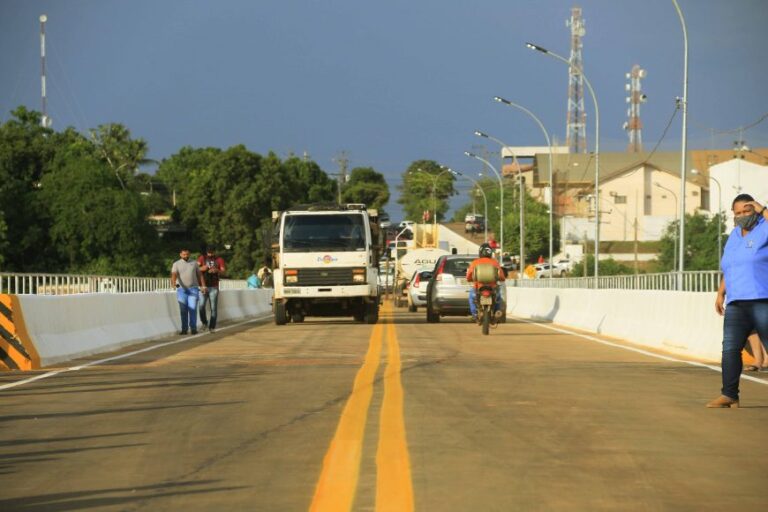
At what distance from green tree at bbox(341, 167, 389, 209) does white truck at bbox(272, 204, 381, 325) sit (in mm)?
144827

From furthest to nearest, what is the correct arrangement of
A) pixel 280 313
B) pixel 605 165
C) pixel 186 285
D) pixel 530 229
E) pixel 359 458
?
pixel 605 165 < pixel 530 229 < pixel 280 313 < pixel 186 285 < pixel 359 458

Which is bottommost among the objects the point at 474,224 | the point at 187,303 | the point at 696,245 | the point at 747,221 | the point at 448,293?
the point at 187,303

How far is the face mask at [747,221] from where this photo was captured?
41.7ft

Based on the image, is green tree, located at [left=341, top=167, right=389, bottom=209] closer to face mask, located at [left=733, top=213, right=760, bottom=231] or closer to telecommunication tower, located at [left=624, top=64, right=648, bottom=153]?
telecommunication tower, located at [left=624, top=64, right=648, bottom=153]

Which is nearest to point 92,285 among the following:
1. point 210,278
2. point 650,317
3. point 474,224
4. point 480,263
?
point 210,278

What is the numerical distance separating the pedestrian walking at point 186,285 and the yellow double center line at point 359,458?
628 inches

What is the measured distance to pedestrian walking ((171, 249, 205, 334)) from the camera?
30.1 metres

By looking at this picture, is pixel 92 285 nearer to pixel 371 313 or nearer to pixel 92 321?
pixel 371 313

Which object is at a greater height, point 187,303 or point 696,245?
point 696,245

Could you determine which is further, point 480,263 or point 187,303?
point 187,303

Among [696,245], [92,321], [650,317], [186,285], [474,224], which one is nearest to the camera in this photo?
[92,321]

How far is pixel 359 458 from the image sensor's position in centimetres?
917

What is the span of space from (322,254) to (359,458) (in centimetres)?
2657

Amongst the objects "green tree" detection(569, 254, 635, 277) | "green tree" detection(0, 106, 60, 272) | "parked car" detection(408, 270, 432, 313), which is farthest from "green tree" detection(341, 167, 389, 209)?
"parked car" detection(408, 270, 432, 313)
